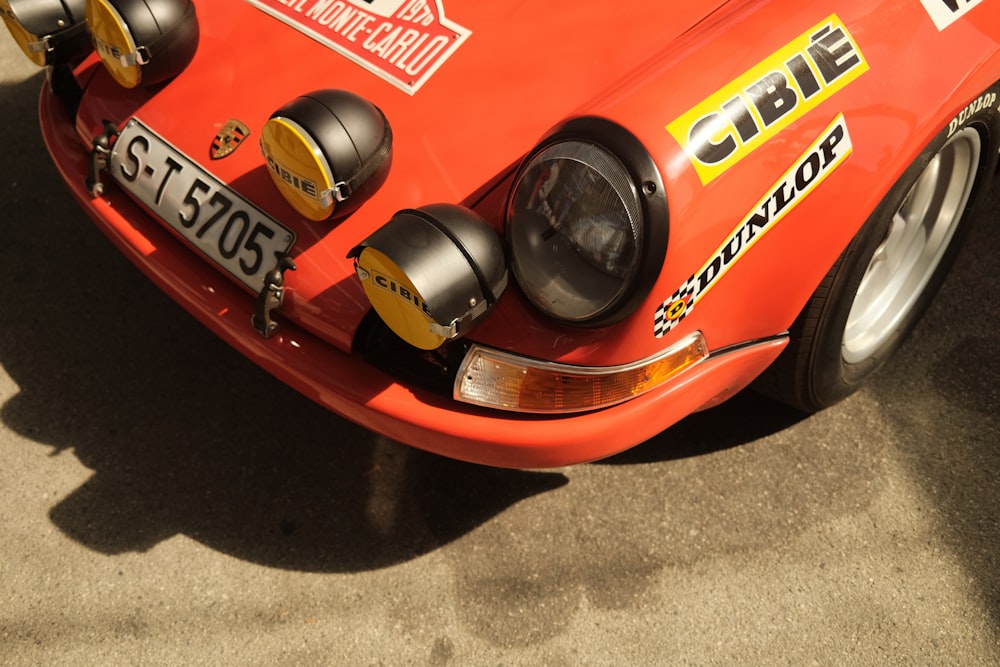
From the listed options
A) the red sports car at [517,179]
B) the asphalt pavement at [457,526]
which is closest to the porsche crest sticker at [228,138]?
the red sports car at [517,179]

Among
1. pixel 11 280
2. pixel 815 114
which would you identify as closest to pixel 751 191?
pixel 815 114

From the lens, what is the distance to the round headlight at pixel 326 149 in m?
1.52

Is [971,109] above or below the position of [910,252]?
above

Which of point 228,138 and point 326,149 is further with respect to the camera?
point 228,138

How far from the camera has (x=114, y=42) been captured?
1.78m

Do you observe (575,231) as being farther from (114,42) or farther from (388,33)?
(114,42)

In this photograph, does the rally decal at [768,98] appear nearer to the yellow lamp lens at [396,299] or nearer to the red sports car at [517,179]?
the red sports car at [517,179]

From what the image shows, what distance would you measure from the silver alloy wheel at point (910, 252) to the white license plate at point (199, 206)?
128 cm

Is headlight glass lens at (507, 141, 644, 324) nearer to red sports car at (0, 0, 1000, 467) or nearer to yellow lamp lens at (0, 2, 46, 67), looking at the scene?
red sports car at (0, 0, 1000, 467)

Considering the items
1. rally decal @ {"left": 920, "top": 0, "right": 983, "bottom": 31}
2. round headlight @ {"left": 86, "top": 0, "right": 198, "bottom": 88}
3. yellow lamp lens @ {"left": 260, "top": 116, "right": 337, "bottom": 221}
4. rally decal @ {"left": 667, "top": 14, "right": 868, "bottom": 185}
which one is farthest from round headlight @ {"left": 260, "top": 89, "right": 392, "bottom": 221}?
rally decal @ {"left": 920, "top": 0, "right": 983, "bottom": 31}

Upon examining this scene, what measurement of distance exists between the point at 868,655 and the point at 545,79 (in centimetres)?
137

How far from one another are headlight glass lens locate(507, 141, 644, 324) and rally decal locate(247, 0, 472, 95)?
0.46 metres

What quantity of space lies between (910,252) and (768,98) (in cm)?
101

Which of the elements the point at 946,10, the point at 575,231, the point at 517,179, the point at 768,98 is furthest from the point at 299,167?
the point at 946,10
